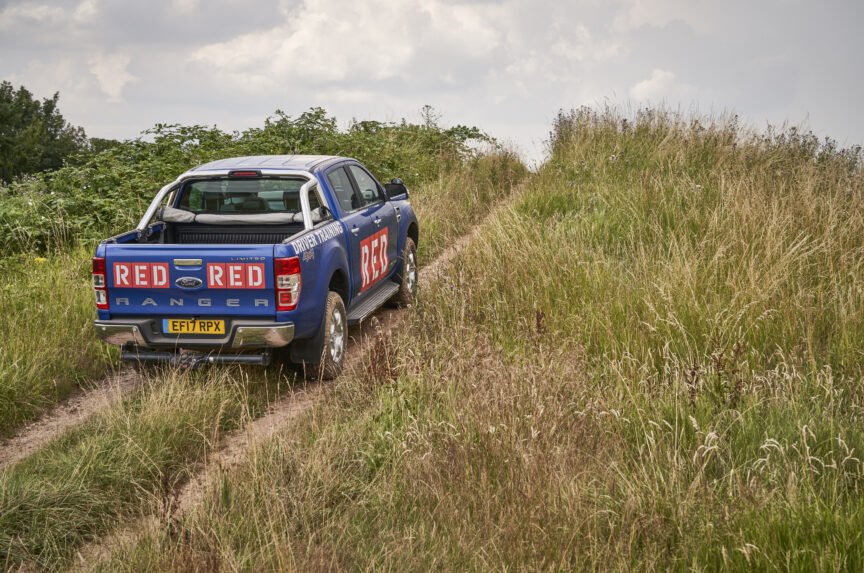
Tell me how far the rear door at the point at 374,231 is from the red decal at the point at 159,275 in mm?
2095

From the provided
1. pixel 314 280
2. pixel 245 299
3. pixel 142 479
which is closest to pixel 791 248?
pixel 314 280

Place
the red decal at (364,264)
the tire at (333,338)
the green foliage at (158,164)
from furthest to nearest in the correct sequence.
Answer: the green foliage at (158,164)
the red decal at (364,264)
the tire at (333,338)

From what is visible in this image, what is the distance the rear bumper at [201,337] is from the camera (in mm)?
6016

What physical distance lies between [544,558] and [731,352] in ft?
9.61

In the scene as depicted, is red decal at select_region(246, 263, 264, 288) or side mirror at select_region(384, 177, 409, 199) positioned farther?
side mirror at select_region(384, 177, 409, 199)

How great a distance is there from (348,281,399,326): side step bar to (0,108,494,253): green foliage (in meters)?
4.22

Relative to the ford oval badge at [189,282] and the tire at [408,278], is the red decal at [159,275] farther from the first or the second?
the tire at [408,278]

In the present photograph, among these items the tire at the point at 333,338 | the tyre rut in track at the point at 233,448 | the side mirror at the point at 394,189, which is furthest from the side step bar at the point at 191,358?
the side mirror at the point at 394,189

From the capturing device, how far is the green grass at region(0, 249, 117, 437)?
6309 mm

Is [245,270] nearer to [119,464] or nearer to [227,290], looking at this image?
[227,290]

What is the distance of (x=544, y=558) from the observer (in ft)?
10.5

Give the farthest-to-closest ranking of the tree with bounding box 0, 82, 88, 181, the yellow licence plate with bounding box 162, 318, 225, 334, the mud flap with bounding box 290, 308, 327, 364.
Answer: the tree with bounding box 0, 82, 88, 181
the mud flap with bounding box 290, 308, 327, 364
the yellow licence plate with bounding box 162, 318, 225, 334

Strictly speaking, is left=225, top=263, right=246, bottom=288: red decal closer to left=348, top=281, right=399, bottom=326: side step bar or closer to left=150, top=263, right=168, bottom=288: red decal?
left=150, top=263, right=168, bottom=288: red decal

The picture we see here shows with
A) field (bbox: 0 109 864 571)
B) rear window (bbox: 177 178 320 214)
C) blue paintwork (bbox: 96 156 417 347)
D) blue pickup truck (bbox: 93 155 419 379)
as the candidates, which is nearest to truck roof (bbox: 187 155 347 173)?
blue pickup truck (bbox: 93 155 419 379)
